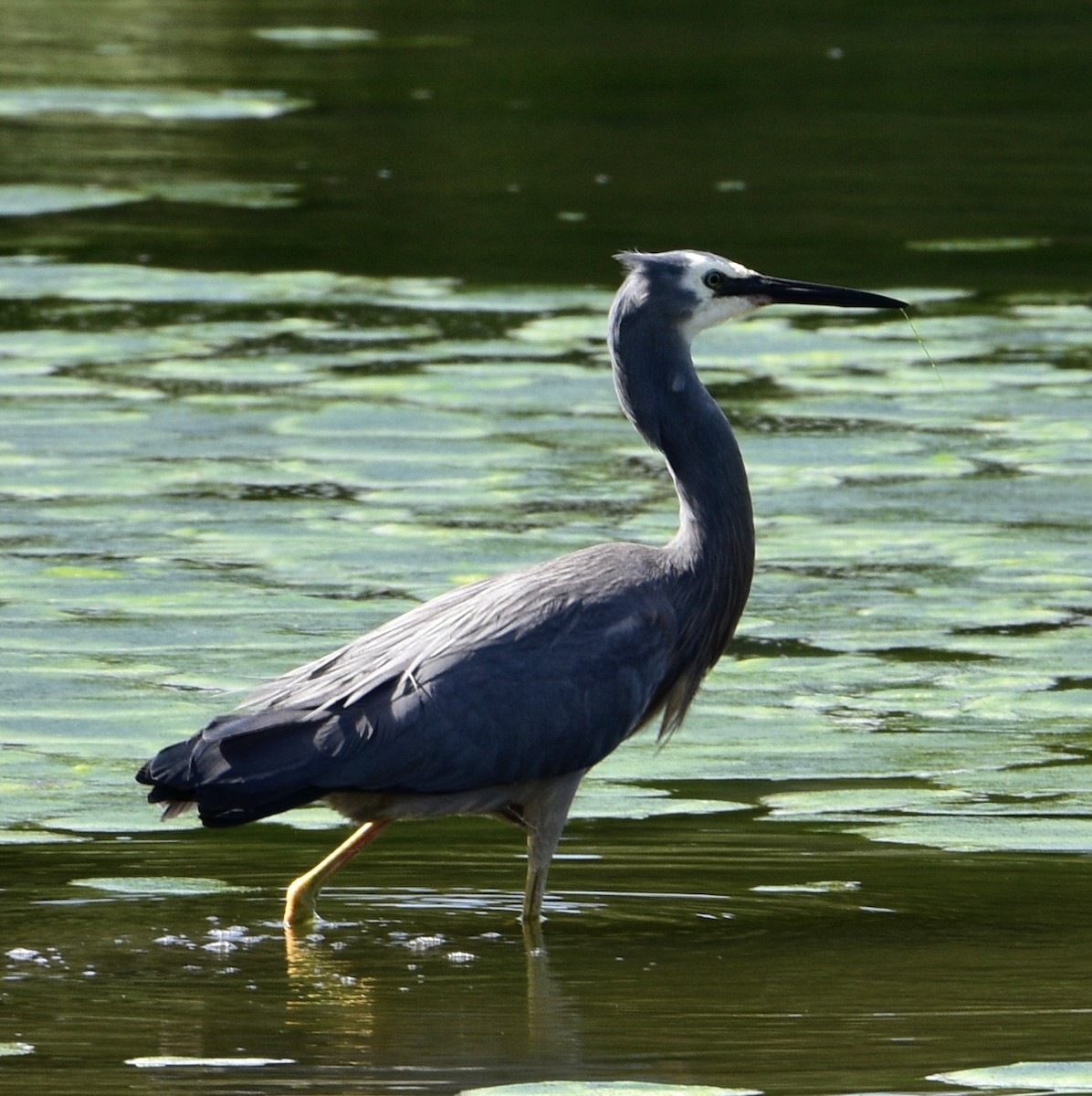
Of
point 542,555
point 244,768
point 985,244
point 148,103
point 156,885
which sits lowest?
point 156,885

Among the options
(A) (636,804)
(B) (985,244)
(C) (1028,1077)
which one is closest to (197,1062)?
(C) (1028,1077)

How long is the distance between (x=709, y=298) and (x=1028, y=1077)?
7.37 feet

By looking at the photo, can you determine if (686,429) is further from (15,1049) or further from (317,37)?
(317,37)

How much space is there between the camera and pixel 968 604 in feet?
27.8

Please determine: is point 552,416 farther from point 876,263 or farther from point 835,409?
point 876,263

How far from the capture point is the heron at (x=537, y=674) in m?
5.65

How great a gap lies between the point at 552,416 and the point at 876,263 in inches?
154

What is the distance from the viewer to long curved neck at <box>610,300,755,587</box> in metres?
6.29

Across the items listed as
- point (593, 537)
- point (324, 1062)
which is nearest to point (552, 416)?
point (593, 537)

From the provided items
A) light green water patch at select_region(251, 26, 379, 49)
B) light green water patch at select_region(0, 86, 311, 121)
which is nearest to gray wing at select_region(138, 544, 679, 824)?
light green water patch at select_region(0, 86, 311, 121)

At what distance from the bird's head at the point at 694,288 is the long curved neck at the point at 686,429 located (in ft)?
0.12

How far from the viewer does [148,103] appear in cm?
2061

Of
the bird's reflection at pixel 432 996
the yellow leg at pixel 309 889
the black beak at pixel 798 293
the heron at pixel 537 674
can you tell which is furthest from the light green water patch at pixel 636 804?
the black beak at pixel 798 293

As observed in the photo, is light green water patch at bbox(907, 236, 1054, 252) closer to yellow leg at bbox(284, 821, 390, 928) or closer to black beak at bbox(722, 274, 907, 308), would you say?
black beak at bbox(722, 274, 907, 308)
